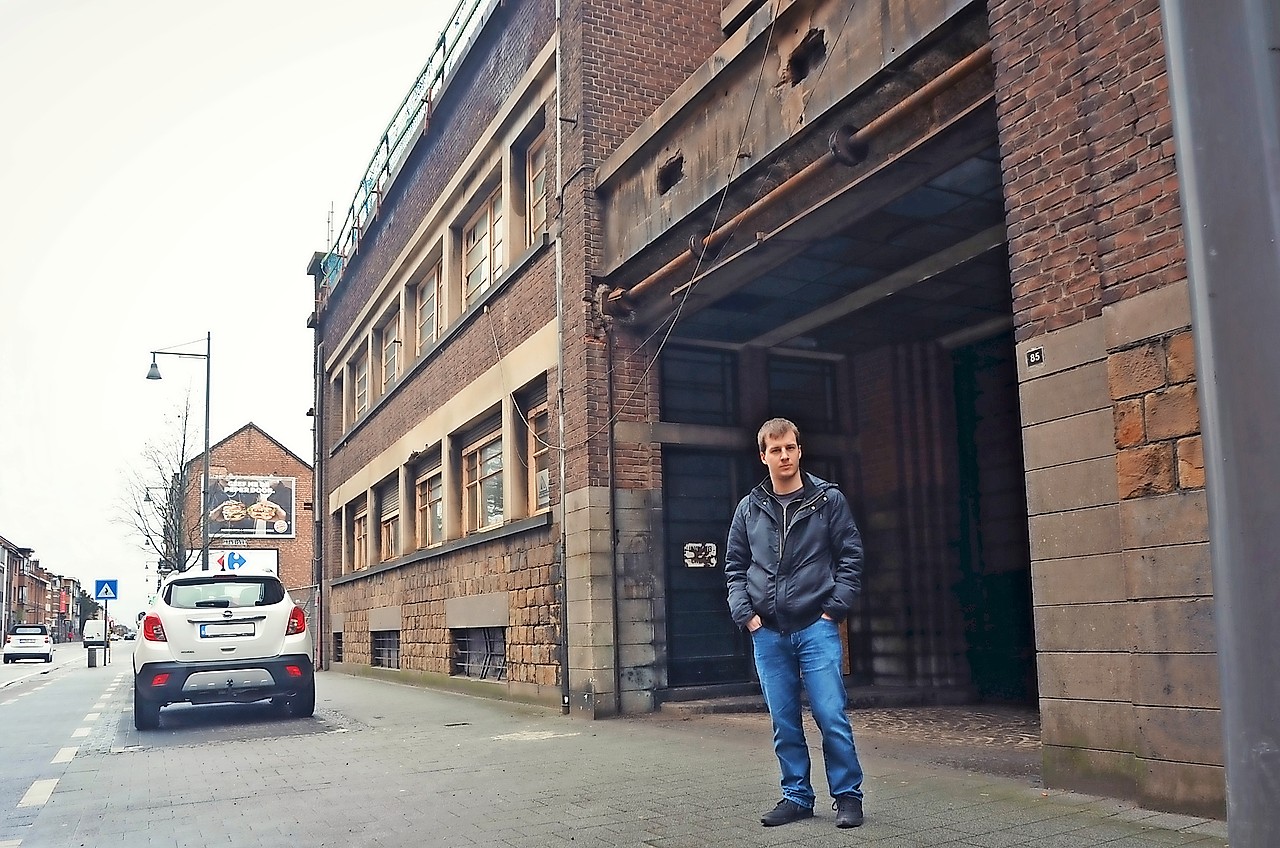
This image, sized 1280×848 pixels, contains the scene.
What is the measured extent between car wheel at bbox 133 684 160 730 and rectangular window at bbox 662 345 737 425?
6.07m

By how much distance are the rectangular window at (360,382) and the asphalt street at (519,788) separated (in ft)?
49.2

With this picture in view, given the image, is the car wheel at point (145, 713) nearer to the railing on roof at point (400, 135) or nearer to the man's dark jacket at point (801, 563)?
the man's dark jacket at point (801, 563)

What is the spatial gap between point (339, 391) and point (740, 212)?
2199cm

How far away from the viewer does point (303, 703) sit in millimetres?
12000

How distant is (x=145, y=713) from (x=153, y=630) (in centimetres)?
81

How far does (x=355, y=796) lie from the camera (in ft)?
22.1

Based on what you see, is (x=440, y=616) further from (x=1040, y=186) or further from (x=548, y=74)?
(x=1040, y=186)

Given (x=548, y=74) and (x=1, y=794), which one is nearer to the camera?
(x=1, y=794)

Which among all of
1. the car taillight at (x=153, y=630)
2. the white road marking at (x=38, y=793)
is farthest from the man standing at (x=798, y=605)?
the car taillight at (x=153, y=630)

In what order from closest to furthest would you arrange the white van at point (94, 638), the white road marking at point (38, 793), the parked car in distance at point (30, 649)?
1. the white road marking at point (38, 793)
2. the white van at point (94, 638)
3. the parked car in distance at point (30, 649)

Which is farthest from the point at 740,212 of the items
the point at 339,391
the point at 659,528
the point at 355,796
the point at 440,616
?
the point at 339,391

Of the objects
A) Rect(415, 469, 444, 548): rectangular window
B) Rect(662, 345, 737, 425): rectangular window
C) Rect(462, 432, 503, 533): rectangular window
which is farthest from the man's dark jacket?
Rect(415, 469, 444, 548): rectangular window

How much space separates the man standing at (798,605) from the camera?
5.11 meters

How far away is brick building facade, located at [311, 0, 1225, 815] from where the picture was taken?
5.53m
